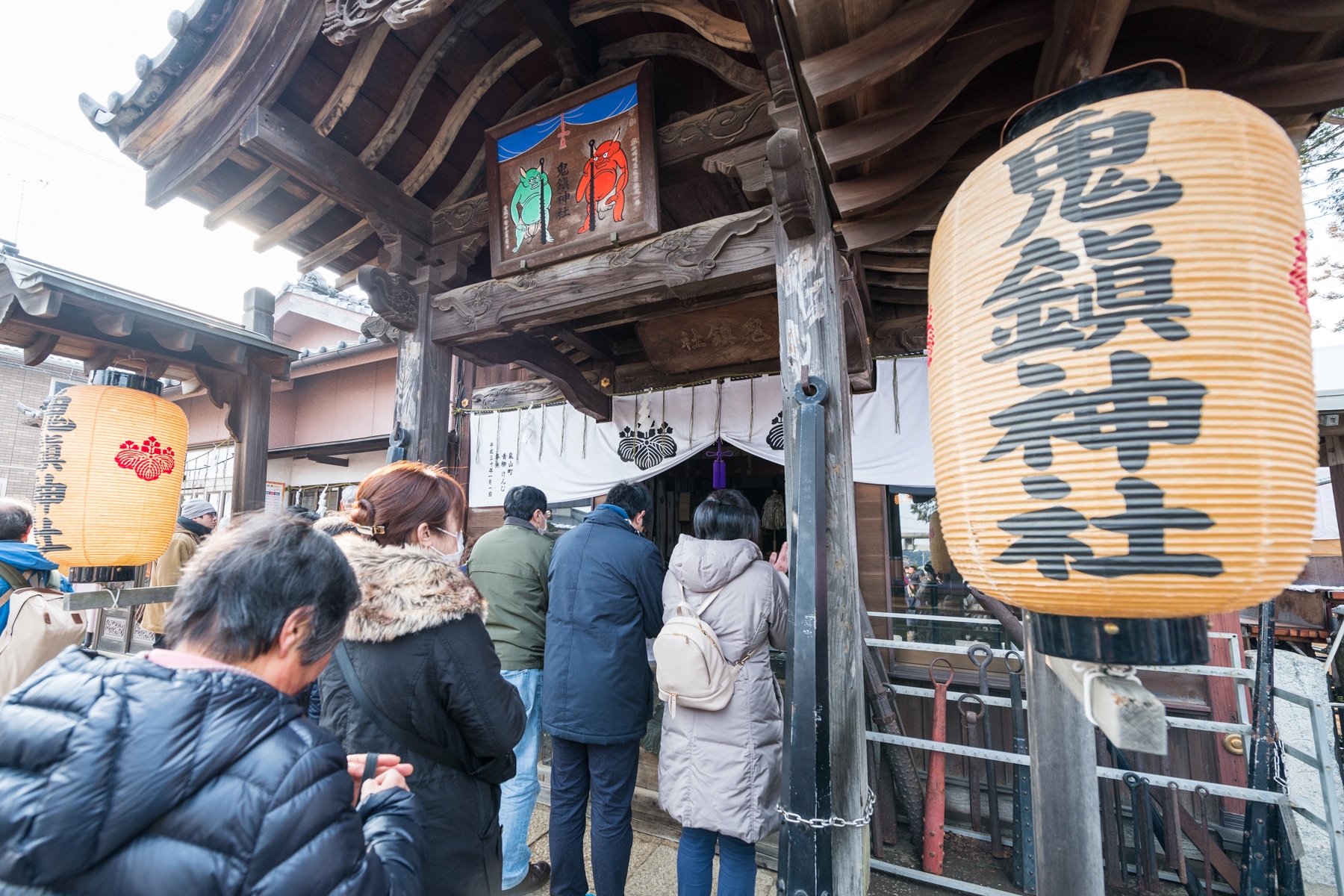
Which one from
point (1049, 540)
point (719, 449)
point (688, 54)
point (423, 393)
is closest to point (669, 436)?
point (719, 449)

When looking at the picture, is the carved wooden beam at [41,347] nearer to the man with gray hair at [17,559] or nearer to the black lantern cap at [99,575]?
the black lantern cap at [99,575]

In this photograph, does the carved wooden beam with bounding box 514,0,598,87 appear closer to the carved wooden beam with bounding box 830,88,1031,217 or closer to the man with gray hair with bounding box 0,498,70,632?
the carved wooden beam with bounding box 830,88,1031,217

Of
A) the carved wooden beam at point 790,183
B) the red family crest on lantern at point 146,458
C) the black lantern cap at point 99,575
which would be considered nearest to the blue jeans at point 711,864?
the carved wooden beam at point 790,183

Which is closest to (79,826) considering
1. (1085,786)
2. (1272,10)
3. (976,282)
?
(976,282)

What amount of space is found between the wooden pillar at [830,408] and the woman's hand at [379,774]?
73.1 inches

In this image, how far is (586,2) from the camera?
140 inches

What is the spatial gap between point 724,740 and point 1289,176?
2.72m

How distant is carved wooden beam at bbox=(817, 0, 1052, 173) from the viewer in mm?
1921

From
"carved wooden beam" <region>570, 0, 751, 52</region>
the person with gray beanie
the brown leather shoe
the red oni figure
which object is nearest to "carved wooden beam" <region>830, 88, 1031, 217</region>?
"carved wooden beam" <region>570, 0, 751, 52</region>

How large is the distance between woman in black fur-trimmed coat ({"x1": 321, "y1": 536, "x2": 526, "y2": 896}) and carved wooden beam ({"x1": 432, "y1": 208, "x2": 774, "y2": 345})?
88.5 inches

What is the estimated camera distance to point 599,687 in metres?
2.96

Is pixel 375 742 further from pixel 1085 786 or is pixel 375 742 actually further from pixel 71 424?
pixel 71 424

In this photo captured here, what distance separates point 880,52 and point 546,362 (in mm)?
4071

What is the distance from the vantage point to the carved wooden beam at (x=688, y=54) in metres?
3.35
